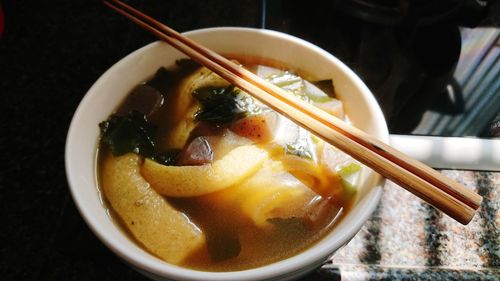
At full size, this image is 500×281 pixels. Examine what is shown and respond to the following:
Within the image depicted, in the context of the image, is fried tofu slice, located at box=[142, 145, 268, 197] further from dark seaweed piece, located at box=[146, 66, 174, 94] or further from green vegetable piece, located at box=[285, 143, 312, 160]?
dark seaweed piece, located at box=[146, 66, 174, 94]

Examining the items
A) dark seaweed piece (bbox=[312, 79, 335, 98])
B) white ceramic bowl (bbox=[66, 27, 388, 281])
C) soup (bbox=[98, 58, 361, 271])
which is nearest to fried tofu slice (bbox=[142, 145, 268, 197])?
soup (bbox=[98, 58, 361, 271])

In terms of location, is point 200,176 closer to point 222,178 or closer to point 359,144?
point 222,178

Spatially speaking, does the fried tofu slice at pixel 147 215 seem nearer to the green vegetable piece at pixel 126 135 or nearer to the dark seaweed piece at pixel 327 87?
the green vegetable piece at pixel 126 135

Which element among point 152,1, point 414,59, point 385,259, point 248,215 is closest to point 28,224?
point 248,215

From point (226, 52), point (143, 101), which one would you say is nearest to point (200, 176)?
point (143, 101)

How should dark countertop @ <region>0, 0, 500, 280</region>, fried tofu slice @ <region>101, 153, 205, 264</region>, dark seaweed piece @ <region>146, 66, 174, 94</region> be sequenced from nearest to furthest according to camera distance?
1. fried tofu slice @ <region>101, 153, 205, 264</region>
2. dark countertop @ <region>0, 0, 500, 280</region>
3. dark seaweed piece @ <region>146, 66, 174, 94</region>

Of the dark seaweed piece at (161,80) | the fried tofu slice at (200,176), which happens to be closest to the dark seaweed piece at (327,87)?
the fried tofu slice at (200,176)

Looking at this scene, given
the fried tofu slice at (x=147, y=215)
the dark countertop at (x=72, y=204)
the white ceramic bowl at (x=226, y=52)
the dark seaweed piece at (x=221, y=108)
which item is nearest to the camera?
the white ceramic bowl at (x=226, y=52)
